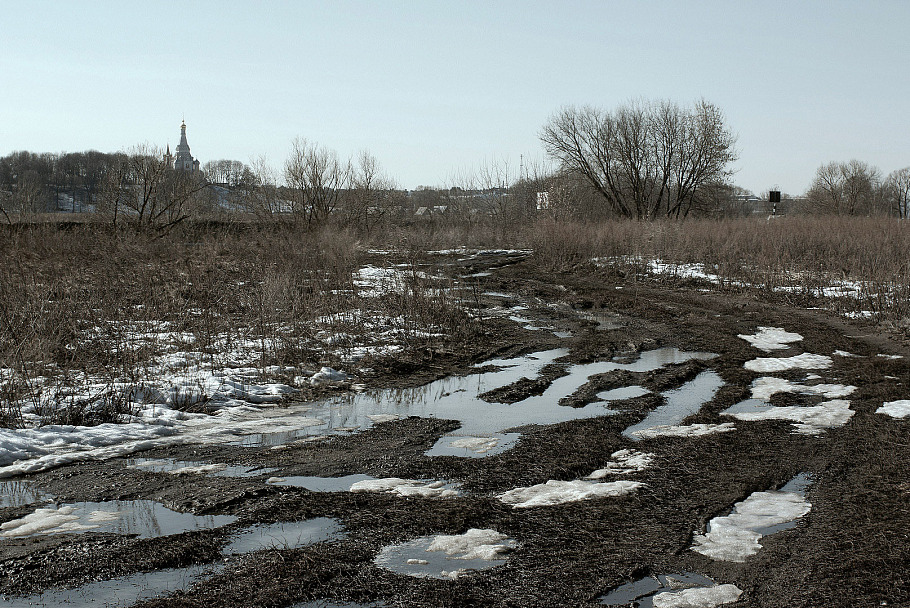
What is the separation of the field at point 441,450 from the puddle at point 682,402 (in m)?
0.05

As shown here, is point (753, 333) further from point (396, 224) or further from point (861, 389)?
point (396, 224)

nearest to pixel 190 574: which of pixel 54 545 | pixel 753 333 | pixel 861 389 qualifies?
pixel 54 545

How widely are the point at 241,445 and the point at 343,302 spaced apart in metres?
6.78

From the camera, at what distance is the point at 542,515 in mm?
4164

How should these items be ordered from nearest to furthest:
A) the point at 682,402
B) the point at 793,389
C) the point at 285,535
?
the point at 285,535 < the point at 682,402 < the point at 793,389

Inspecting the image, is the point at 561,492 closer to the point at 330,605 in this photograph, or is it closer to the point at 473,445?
the point at 473,445

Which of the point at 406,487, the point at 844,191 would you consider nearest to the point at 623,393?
the point at 406,487

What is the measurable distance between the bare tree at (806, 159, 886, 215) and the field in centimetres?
5924

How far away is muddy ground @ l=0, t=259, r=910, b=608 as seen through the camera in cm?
321

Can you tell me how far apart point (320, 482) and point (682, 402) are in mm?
3946

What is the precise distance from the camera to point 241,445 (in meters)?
5.82

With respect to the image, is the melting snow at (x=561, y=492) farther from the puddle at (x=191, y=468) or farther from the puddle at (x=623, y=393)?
the puddle at (x=623, y=393)

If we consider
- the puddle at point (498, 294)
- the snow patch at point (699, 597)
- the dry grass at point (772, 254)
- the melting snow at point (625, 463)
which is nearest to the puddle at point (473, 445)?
the melting snow at point (625, 463)

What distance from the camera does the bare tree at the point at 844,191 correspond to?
65.9 meters
